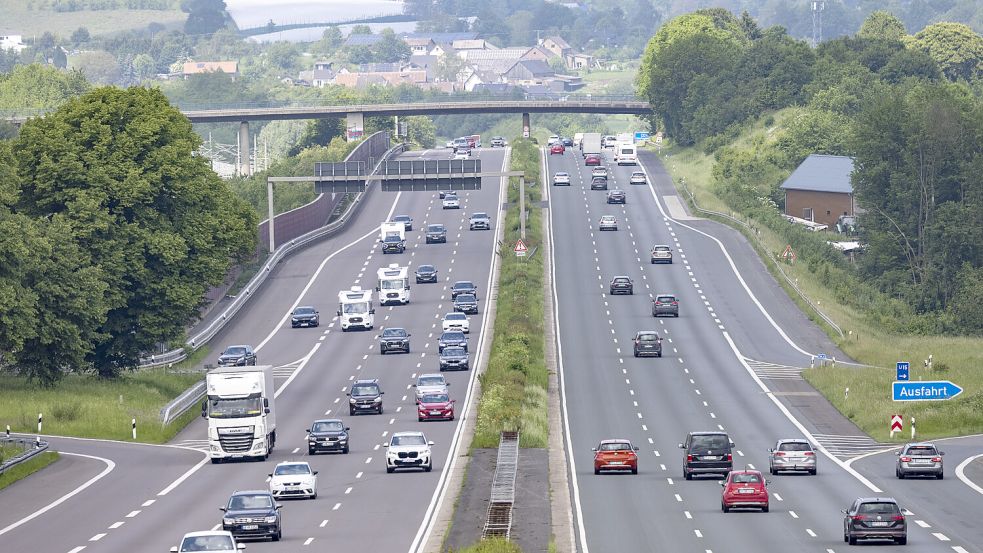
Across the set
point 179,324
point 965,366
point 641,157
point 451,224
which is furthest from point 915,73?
point 179,324

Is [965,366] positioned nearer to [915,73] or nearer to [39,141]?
[39,141]

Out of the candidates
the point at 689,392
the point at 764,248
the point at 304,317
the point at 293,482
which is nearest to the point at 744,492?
the point at 293,482

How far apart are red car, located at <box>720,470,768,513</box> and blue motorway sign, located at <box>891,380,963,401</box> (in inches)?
578

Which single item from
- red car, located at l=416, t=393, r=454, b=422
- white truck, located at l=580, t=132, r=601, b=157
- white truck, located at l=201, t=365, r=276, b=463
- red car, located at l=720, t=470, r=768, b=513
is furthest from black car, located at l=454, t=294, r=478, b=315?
white truck, located at l=580, t=132, r=601, b=157

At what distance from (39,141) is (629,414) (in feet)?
101

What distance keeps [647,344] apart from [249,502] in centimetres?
4656

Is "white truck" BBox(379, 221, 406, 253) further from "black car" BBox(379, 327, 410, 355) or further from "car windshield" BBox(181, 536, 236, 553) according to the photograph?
"car windshield" BBox(181, 536, 236, 553)

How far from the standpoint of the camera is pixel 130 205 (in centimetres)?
8244

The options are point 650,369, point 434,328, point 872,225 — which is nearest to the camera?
point 650,369

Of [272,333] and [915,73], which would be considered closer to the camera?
[272,333]

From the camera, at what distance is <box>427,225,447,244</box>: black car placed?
5103 inches

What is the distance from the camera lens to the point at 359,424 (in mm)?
70625

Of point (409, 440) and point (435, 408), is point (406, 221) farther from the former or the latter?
point (409, 440)

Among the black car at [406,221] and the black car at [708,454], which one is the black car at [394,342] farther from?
the black car at [406,221]
